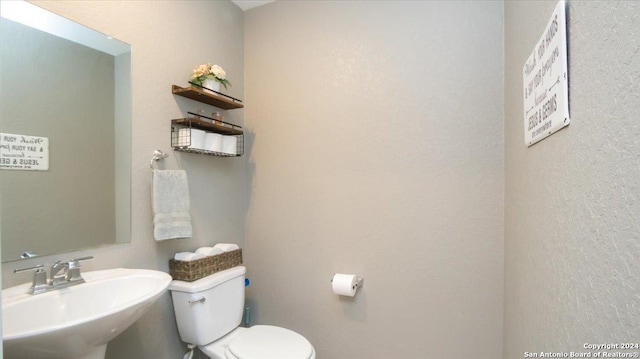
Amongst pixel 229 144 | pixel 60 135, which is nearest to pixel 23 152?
pixel 60 135

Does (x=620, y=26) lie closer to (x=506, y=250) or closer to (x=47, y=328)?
(x=506, y=250)

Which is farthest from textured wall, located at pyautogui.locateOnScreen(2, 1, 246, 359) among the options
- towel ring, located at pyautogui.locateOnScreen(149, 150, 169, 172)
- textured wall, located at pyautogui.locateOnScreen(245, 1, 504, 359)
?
textured wall, located at pyautogui.locateOnScreen(245, 1, 504, 359)

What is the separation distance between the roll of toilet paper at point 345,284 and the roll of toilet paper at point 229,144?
994 millimetres

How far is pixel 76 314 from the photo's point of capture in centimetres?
107

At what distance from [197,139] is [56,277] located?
0.83 metres

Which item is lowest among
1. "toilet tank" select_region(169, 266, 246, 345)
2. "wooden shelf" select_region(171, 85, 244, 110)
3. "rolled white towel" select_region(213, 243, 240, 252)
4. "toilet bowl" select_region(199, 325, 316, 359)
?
"toilet bowl" select_region(199, 325, 316, 359)

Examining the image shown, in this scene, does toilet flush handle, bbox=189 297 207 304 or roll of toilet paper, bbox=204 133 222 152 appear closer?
toilet flush handle, bbox=189 297 207 304

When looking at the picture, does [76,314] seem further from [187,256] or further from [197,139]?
[197,139]

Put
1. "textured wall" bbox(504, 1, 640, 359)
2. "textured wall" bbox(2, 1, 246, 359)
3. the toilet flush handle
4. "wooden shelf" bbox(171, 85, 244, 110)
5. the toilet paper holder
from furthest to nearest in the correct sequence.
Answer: the toilet paper holder → "wooden shelf" bbox(171, 85, 244, 110) → the toilet flush handle → "textured wall" bbox(2, 1, 246, 359) → "textured wall" bbox(504, 1, 640, 359)

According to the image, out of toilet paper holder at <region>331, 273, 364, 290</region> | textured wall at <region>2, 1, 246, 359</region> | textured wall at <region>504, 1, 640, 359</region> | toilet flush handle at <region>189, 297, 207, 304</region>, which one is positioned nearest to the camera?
textured wall at <region>504, 1, 640, 359</region>

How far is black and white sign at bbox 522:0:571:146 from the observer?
65 centimetres

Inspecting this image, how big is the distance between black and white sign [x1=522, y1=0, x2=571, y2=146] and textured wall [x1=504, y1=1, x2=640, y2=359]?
0.08ft

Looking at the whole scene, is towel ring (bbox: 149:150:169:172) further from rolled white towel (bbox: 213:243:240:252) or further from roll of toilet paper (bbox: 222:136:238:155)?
rolled white towel (bbox: 213:243:240:252)

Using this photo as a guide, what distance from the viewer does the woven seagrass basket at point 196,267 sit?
1487 millimetres
